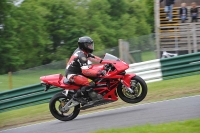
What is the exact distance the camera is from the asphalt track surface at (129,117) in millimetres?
9500

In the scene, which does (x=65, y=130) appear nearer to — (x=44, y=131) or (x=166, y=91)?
(x=44, y=131)

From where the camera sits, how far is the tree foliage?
49688 mm

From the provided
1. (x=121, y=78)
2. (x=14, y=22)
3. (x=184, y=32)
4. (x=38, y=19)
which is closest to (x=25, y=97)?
(x=121, y=78)

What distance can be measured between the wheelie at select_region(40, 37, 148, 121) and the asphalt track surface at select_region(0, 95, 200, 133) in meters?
0.33

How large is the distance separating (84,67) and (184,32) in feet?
30.1

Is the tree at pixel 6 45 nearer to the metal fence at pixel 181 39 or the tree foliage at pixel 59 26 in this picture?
the tree foliage at pixel 59 26

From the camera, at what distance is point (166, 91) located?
45.1 feet

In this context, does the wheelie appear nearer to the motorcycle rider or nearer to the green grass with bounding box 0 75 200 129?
the motorcycle rider

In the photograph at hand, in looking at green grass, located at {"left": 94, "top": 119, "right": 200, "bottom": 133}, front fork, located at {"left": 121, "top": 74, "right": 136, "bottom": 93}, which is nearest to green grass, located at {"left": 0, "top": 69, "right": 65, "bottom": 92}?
front fork, located at {"left": 121, "top": 74, "right": 136, "bottom": 93}

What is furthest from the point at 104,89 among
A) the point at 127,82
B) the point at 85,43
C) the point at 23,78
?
the point at 23,78

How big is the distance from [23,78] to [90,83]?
703 cm

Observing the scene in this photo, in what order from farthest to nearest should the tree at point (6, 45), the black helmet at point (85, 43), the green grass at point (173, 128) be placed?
1. the tree at point (6, 45)
2. the black helmet at point (85, 43)
3. the green grass at point (173, 128)

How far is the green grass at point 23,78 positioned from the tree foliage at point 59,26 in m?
29.1

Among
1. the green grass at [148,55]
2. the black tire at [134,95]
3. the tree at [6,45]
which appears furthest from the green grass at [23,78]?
the tree at [6,45]
